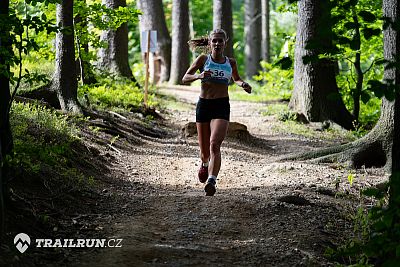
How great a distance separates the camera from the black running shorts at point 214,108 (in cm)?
815

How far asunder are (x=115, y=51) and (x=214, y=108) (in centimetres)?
1011

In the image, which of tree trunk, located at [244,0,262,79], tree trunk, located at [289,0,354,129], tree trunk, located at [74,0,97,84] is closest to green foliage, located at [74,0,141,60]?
tree trunk, located at [74,0,97,84]

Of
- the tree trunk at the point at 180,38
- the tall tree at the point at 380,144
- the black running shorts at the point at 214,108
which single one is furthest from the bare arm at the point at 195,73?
the tree trunk at the point at 180,38

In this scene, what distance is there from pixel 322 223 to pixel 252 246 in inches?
51.8

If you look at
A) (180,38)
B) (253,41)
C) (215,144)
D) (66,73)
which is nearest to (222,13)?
(180,38)

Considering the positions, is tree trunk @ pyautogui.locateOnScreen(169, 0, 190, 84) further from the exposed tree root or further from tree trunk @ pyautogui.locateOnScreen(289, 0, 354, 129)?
the exposed tree root

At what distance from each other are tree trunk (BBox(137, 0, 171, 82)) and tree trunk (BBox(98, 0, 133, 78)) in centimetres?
729

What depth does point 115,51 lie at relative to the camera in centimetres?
1775

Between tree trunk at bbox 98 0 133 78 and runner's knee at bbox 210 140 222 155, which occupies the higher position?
tree trunk at bbox 98 0 133 78

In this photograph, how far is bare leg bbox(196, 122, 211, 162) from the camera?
8383 mm

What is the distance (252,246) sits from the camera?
6.36m

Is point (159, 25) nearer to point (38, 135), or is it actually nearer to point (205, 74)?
point (38, 135)

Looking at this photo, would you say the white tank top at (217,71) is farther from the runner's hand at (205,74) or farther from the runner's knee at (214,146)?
the runner's knee at (214,146)

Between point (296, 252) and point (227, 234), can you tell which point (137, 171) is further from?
point (296, 252)
